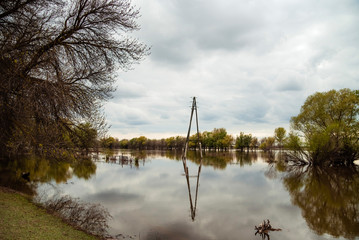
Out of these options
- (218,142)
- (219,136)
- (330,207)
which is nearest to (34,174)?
(330,207)

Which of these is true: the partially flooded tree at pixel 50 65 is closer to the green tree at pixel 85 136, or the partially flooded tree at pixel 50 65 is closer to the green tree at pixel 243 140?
the green tree at pixel 85 136

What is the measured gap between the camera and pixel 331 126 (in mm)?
34500

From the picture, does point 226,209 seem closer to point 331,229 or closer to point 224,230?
point 224,230

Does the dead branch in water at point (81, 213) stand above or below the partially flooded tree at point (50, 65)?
below

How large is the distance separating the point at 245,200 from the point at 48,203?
11277 mm

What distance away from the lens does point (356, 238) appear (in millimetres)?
8078

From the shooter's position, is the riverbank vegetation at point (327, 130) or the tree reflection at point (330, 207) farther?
the riverbank vegetation at point (327, 130)

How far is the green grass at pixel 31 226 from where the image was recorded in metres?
6.23

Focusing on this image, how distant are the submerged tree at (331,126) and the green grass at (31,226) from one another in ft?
122

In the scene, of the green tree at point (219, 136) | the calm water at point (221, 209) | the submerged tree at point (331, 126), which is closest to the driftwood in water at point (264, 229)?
the calm water at point (221, 209)

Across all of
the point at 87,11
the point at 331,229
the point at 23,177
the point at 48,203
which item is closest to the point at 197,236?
the point at 331,229

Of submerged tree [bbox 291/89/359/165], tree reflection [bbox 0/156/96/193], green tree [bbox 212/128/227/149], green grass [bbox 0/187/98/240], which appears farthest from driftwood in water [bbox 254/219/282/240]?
green tree [bbox 212/128/227/149]

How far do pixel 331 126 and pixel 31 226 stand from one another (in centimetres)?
3970

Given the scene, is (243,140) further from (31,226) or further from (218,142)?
(31,226)
